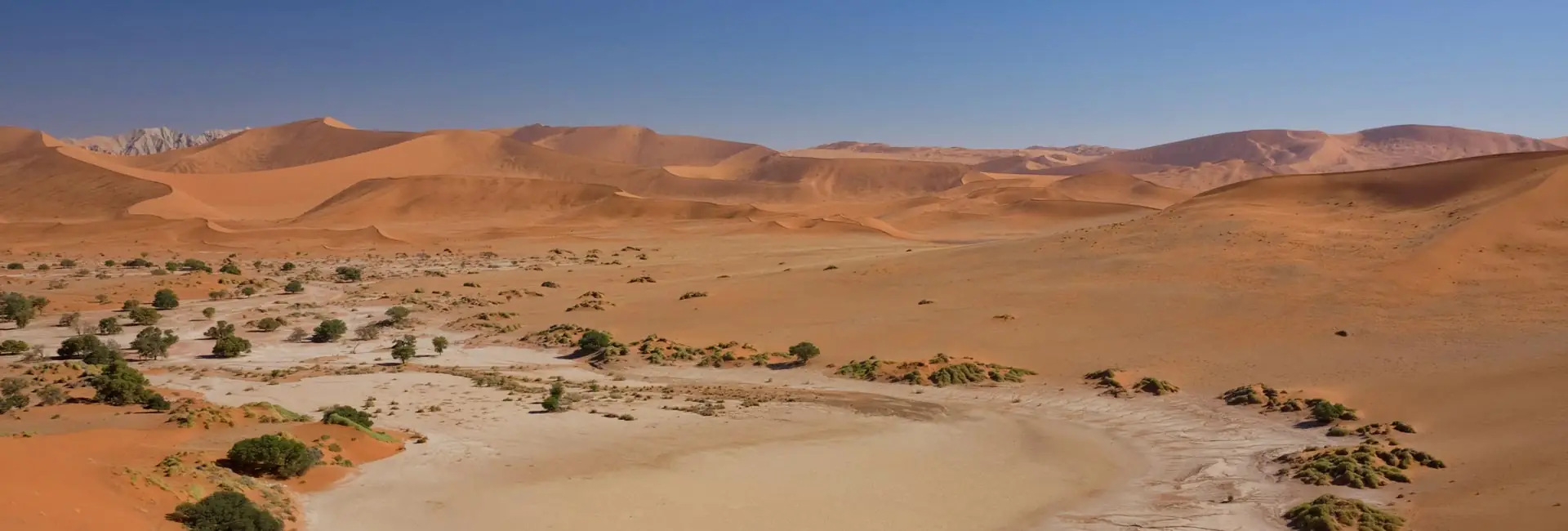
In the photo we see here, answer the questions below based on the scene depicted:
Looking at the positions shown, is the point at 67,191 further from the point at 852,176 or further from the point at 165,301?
the point at 852,176

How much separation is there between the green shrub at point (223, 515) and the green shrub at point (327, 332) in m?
19.0

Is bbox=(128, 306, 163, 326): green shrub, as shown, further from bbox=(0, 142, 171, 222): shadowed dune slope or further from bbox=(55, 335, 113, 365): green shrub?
bbox=(0, 142, 171, 222): shadowed dune slope

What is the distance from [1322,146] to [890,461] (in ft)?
665

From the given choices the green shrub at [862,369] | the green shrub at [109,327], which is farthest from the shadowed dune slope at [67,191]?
the green shrub at [862,369]

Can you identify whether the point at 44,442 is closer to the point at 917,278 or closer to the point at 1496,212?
the point at 917,278

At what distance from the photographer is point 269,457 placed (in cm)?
1321

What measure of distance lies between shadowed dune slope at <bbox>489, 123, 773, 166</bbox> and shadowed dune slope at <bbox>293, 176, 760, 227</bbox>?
87.4m

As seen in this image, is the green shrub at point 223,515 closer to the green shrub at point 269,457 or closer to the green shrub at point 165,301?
the green shrub at point 269,457

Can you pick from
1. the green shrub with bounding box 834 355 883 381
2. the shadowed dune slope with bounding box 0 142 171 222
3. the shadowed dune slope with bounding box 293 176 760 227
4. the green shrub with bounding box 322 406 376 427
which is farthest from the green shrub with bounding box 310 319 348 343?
the shadowed dune slope with bounding box 0 142 171 222

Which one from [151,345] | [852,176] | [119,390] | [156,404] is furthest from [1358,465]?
[852,176]

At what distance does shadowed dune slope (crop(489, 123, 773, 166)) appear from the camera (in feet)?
621

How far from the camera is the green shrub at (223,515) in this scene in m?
10.5

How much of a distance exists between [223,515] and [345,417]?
615 cm

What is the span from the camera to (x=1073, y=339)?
26.0 m
